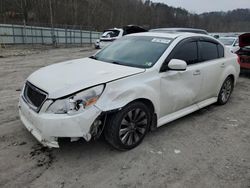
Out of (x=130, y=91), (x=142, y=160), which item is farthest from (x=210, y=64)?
(x=142, y=160)

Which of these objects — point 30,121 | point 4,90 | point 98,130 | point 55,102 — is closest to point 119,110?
point 98,130

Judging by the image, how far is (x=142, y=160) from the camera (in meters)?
2.72

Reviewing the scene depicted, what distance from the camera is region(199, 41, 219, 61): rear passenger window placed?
3.90m

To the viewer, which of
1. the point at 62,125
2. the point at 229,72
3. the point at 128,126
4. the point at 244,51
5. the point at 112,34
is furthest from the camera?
the point at 112,34

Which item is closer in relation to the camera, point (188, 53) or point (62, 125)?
point (62, 125)

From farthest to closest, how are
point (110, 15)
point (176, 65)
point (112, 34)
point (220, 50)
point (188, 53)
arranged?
point (110, 15) < point (112, 34) < point (220, 50) < point (188, 53) < point (176, 65)

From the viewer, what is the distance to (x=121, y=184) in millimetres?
2303

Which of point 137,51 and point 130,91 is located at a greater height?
point 137,51

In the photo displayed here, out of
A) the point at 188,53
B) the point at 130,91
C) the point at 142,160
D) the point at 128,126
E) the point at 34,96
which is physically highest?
the point at 188,53

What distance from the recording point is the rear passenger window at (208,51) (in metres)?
3.90

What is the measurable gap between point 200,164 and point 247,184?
54 centimetres

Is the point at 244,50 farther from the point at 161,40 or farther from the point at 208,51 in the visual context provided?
the point at 161,40

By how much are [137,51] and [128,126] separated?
1.31 m

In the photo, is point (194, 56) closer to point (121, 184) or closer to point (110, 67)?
point (110, 67)
